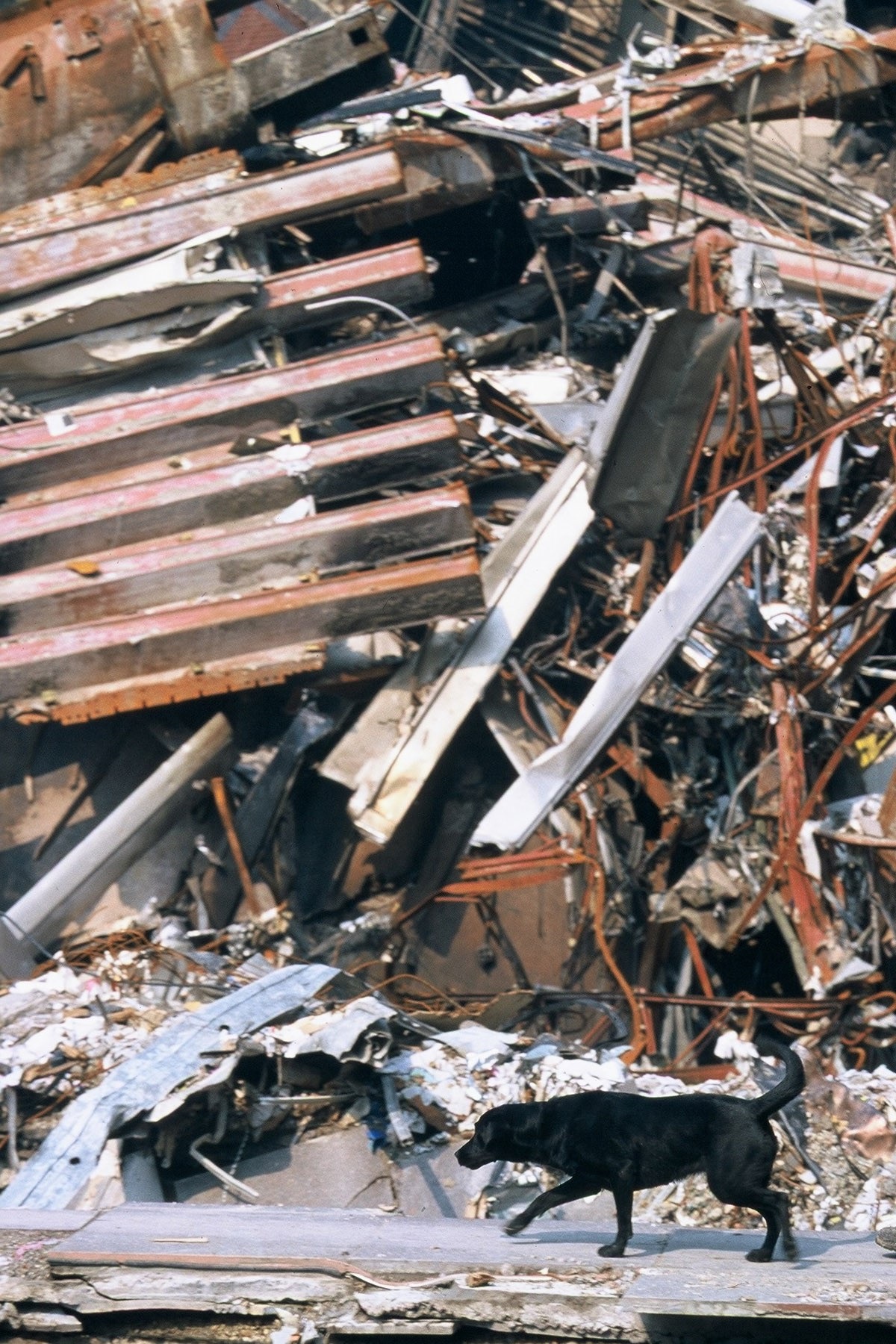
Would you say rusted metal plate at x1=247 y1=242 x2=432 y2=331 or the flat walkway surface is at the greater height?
rusted metal plate at x1=247 y1=242 x2=432 y2=331

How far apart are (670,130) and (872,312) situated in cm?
151

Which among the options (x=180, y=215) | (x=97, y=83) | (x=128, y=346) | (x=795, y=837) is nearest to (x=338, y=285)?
(x=180, y=215)

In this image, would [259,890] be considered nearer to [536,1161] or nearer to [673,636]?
[673,636]

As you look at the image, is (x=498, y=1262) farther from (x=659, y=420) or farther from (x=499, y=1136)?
(x=659, y=420)

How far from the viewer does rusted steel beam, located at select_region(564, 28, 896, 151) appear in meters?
7.67

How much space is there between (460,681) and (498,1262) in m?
3.91

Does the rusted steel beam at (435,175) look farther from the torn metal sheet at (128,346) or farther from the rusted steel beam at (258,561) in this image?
the rusted steel beam at (258,561)

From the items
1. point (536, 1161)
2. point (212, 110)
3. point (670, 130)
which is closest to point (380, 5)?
point (212, 110)

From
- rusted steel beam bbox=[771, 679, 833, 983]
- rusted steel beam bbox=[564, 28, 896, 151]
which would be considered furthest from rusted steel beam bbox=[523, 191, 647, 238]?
rusted steel beam bbox=[771, 679, 833, 983]

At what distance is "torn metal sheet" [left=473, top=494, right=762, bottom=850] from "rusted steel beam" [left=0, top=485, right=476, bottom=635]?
873mm

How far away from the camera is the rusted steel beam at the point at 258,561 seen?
633 centimetres

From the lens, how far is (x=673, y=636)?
620cm

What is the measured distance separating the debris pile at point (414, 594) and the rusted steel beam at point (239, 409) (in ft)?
0.07

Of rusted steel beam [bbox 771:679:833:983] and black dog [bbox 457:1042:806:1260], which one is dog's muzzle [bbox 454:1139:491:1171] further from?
rusted steel beam [bbox 771:679:833:983]
